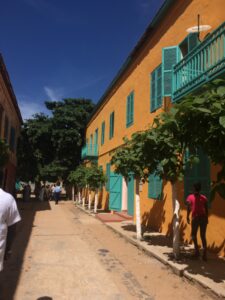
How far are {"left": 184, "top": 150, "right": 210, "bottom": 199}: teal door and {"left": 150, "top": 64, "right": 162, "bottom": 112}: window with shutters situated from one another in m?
3.26

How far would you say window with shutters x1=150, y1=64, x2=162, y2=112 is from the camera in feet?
38.4

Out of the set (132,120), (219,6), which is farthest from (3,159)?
(219,6)

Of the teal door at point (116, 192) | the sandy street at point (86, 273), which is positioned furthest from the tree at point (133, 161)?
the teal door at point (116, 192)

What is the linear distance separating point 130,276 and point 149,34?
984 cm

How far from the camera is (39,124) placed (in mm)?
33250

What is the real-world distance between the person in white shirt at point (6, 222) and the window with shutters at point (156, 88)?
8.60 meters

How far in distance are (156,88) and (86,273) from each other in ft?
24.0

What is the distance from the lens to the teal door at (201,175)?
27.3 ft

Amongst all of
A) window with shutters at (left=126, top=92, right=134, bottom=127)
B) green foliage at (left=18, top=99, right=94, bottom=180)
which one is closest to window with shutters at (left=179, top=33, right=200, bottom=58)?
window with shutters at (left=126, top=92, right=134, bottom=127)

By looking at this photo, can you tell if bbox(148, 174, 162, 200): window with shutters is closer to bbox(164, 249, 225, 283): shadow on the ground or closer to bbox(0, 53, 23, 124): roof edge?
bbox(164, 249, 225, 283): shadow on the ground

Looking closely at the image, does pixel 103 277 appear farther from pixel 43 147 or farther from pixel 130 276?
pixel 43 147

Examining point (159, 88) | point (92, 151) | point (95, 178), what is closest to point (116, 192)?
point (95, 178)

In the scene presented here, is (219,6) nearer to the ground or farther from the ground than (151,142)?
farther from the ground

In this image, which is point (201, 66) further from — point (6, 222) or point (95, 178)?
point (95, 178)
